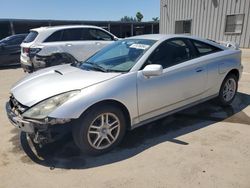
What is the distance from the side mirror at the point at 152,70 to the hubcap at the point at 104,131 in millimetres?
711

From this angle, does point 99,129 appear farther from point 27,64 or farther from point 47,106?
point 27,64

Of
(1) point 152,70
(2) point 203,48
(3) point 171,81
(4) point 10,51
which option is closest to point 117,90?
(1) point 152,70

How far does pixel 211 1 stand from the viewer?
16391mm

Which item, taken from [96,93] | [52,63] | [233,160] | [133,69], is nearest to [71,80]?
[96,93]

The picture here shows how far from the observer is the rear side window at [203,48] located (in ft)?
13.6

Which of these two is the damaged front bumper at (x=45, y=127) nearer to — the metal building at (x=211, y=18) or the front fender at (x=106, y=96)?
the front fender at (x=106, y=96)

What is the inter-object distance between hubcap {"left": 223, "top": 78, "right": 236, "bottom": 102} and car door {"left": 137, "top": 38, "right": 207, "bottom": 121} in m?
0.80

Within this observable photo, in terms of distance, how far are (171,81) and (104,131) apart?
1.26 meters

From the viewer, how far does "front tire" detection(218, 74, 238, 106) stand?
4578 millimetres

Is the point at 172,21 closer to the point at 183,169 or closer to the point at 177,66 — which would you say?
the point at 177,66

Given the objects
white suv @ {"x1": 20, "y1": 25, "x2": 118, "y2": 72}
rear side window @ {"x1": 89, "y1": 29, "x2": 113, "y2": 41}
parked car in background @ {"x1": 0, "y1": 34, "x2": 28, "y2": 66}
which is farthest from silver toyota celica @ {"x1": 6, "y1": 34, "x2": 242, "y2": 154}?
parked car in background @ {"x1": 0, "y1": 34, "x2": 28, "y2": 66}

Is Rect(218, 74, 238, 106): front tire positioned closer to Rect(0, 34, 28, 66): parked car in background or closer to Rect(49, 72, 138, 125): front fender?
Rect(49, 72, 138, 125): front fender

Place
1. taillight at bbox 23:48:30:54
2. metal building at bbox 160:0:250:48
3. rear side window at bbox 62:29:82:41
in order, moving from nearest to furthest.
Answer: taillight at bbox 23:48:30:54
rear side window at bbox 62:29:82:41
metal building at bbox 160:0:250:48

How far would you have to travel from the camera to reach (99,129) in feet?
10.1
